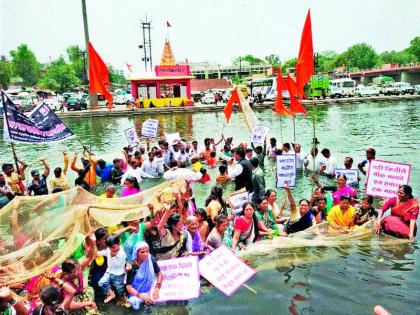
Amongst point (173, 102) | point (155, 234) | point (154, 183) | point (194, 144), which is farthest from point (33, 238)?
point (173, 102)

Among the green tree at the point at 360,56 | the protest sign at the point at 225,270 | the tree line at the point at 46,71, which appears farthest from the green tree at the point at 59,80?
the green tree at the point at 360,56

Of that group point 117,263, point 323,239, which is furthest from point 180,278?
point 323,239

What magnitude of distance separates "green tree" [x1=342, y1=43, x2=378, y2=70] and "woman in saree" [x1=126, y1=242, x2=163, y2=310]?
137 meters

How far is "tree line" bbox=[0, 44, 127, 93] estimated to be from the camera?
82.4 meters

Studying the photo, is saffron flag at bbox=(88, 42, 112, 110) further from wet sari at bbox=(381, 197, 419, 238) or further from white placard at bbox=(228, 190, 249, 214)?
wet sari at bbox=(381, 197, 419, 238)

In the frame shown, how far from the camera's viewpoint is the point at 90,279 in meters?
5.98

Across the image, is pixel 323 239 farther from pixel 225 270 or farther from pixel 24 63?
pixel 24 63

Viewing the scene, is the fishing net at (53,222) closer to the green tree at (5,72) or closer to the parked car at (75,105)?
the parked car at (75,105)

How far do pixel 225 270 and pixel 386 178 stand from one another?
4.80m

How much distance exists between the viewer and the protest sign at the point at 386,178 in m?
8.43

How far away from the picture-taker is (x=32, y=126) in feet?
32.0

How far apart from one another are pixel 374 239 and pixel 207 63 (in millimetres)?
107652

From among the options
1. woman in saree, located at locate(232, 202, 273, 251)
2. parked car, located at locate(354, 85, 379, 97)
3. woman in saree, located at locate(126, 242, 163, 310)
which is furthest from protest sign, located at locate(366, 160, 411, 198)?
parked car, located at locate(354, 85, 379, 97)

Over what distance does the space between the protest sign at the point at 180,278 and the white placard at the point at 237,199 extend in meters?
2.34
